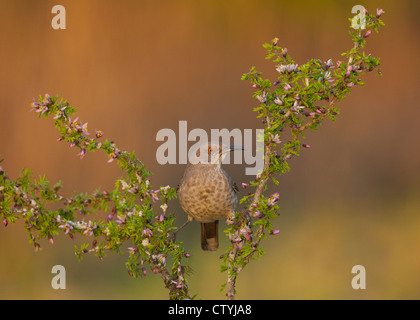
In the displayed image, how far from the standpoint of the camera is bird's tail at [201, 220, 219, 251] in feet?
14.3

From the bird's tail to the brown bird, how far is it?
26 cm

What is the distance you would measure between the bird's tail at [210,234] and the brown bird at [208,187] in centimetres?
26

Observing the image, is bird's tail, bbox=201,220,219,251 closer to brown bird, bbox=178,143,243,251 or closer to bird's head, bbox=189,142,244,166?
brown bird, bbox=178,143,243,251

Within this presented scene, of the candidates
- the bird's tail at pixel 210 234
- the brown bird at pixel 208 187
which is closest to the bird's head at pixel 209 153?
the brown bird at pixel 208 187

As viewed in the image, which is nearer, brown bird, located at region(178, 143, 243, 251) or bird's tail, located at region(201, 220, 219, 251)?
brown bird, located at region(178, 143, 243, 251)

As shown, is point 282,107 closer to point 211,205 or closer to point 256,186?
point 256,186

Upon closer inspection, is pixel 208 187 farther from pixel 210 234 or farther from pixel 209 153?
pixel 210 234

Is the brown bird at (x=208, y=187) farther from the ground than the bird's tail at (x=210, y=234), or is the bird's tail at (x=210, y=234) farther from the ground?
the brown bird at (x=208, y=187)

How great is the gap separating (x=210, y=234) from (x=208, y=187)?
1.77 ft

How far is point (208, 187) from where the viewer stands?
13.0 feet

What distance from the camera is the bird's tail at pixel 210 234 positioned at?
14.3 ft

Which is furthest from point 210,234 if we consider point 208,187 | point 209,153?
point 209,153

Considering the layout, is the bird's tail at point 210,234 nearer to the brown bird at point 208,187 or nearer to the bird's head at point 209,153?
the brown bird at point 208,187

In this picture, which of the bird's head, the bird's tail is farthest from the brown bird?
the bird's tail
